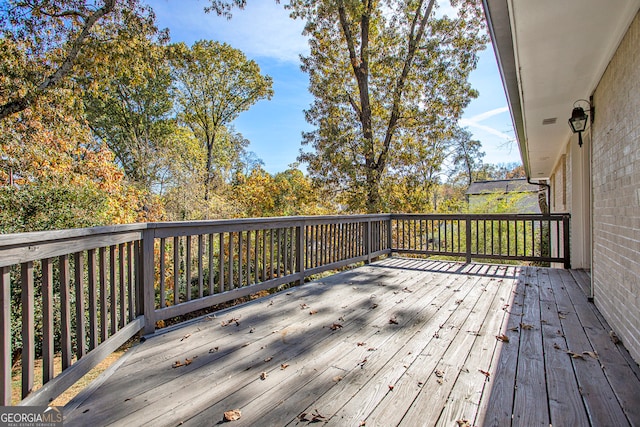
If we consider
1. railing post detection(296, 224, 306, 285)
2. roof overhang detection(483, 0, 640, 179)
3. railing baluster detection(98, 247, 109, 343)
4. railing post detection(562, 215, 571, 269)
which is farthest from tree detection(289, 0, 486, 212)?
railing baluster detection(98, 247, 109, 343)

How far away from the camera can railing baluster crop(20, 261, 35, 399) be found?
4.53 ft

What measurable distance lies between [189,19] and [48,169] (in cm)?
735

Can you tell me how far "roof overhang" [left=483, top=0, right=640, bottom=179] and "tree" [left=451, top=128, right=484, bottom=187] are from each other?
65.0 ft

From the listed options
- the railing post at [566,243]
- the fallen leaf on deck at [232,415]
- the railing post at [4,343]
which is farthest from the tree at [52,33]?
the railing post at [566,243]

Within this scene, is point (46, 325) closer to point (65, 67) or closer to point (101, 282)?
point (101, 282)

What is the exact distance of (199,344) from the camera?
233 centimetres

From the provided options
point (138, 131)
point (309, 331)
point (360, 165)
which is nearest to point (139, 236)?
point (309, 331)

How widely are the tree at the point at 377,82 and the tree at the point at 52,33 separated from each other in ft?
16.4

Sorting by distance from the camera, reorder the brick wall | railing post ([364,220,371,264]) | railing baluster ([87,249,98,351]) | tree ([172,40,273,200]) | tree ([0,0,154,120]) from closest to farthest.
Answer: railing baluster ([87,249,98,351]), the brick wall, railing post ([364,220,371,264]), tree ([0,0,154,120]), tree ([172,40,273,200])

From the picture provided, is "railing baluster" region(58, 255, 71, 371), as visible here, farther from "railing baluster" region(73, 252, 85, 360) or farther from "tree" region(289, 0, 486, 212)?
"tree" region(289, 0, 486, 212)

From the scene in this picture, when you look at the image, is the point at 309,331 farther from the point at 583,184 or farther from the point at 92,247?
the point at 583,184

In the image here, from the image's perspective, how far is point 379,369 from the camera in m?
1.94

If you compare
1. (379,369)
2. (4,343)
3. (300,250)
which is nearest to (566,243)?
(300,250)

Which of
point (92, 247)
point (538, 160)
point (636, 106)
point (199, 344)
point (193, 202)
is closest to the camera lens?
point (92, 247)
